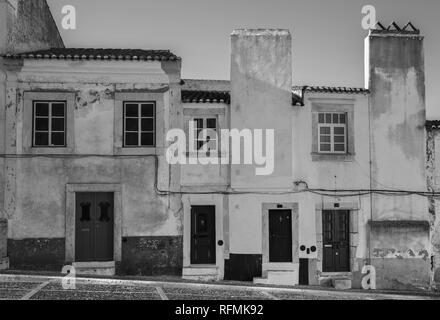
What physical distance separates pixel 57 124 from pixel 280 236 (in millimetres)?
7277

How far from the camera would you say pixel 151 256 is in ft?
49.3

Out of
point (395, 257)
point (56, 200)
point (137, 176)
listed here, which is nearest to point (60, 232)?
point (56, 200)

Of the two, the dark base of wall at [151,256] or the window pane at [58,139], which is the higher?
the window pane at [58,139]

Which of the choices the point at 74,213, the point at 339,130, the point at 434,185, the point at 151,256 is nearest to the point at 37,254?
the point at 74,213

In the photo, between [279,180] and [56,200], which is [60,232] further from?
[279,180]

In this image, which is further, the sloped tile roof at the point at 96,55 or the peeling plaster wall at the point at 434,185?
the peeling plaster wall at the point at 434,185

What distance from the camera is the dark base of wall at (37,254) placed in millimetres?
14617

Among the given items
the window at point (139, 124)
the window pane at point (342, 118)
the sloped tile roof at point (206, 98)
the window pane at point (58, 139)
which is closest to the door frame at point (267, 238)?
the window pane at point (342, 118)

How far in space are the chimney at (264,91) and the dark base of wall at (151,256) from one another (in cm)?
275

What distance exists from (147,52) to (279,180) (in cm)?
559

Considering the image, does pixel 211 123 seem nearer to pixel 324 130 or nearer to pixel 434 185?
pixel 324 130

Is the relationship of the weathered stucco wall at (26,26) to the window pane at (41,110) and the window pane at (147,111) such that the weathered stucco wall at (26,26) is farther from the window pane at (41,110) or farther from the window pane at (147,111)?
the window pane at (147,111)

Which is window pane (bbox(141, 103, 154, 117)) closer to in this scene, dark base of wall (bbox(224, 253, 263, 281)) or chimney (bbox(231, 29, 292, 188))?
chimney (bbox(231, 29, 292, 188))

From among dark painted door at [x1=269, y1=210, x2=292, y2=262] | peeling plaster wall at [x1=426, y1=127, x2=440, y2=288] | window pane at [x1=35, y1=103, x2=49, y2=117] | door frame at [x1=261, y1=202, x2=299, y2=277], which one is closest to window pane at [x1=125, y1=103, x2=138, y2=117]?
window pane at [x1=35, y1=103, x2=49, y2=117]
